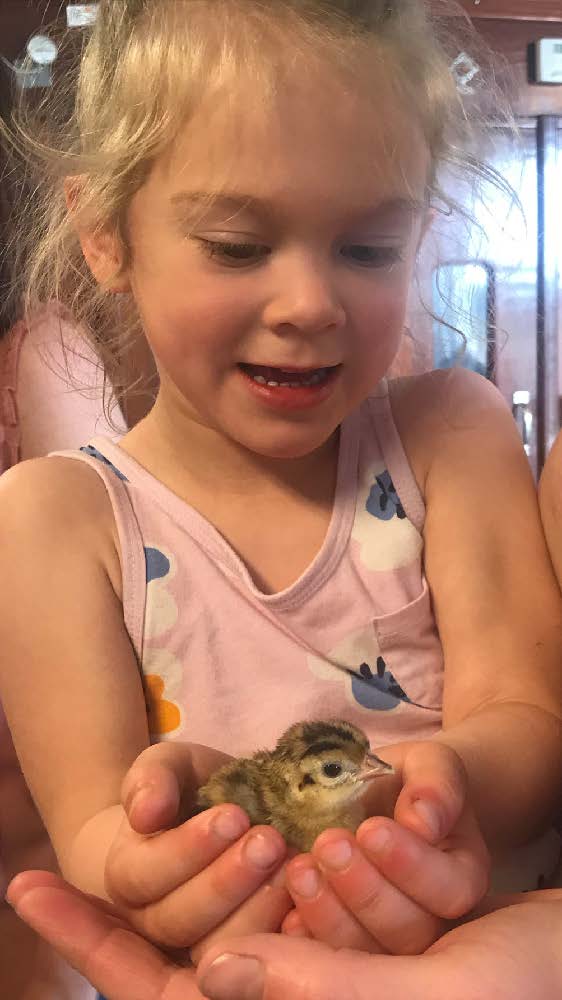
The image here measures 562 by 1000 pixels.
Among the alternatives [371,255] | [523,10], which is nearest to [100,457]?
[371,255]

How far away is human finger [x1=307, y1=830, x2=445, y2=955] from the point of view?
1.61 ft

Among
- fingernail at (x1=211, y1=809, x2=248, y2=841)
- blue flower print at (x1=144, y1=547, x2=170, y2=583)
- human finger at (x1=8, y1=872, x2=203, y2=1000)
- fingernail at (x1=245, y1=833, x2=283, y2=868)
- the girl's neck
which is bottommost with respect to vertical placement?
human finger at (x1=8, y1=872, x2=203, y2=1000)

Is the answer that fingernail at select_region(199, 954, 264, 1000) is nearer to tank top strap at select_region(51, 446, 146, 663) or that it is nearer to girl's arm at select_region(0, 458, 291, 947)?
girl's arm at select_region(0, 458, 291, 947)

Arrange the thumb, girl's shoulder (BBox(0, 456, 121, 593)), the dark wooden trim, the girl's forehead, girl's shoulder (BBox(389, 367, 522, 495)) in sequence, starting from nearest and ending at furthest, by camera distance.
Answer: the thumb < the girl's forehead < girl's shoulder (BBox(0, 456, 121, 593)) < girl's shoulder (BBox(389, 367, 522, 495)) < the dark wooden trim

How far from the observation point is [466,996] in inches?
18.5

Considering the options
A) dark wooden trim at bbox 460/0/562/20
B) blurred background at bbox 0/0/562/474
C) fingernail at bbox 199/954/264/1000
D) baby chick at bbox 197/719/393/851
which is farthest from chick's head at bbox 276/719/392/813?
dark wooden trim at bbox 460/0/562/20

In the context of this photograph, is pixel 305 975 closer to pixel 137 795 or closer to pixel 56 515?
pixel 137 795

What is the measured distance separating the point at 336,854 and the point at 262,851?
0.13 ft

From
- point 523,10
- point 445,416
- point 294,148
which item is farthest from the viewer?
point 523,10

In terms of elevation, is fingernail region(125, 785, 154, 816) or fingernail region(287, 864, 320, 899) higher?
fingernail region(125, 785, 154, 816)

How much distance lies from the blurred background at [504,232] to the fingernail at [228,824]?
1.92 feet

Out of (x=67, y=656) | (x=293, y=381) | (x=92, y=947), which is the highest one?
(x=293, y=381)

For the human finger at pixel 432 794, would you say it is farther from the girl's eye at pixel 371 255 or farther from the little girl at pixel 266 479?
the girl's eye at pixel 371 255

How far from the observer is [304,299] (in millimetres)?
687
